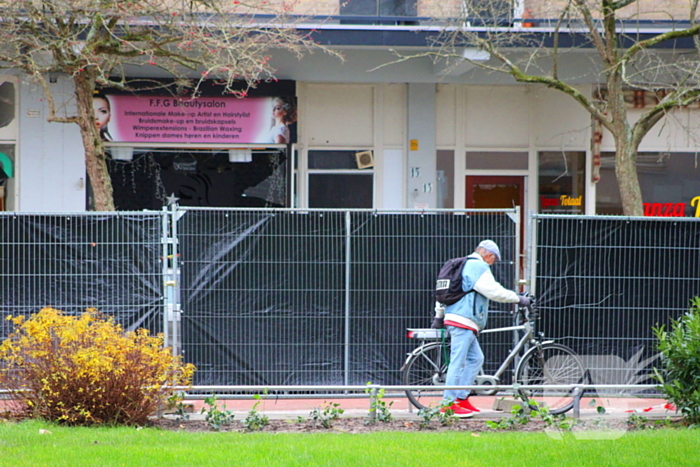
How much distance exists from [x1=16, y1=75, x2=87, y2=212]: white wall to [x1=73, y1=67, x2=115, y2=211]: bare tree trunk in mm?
3738

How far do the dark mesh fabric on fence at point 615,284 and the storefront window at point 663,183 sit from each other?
6.64 m

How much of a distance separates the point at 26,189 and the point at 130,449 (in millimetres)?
9333

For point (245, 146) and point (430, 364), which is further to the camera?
point (245, 146)

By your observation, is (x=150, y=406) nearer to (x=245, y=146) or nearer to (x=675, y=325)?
(x=675, y=325)

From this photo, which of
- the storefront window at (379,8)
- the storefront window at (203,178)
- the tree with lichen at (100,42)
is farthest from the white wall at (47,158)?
the storefront window at (379,8)

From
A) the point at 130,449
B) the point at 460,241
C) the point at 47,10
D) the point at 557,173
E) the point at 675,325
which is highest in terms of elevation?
the point at 47,10

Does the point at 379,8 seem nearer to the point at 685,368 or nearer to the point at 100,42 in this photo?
the point at 100,42

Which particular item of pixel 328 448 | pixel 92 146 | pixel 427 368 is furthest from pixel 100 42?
pixel 328 448

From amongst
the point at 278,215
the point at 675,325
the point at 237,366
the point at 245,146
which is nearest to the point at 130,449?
the point at 237,366

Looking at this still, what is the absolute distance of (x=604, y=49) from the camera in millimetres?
10930

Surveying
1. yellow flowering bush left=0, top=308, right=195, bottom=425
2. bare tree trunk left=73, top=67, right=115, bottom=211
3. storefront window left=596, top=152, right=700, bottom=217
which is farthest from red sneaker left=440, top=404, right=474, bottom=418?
storefront window left=596, top=152, right=700, bottom=217

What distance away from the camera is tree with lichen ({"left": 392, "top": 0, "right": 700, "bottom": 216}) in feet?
32.9

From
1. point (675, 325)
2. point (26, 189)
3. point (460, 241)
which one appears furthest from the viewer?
point (26, 189)

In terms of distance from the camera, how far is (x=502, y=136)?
48.7ft
